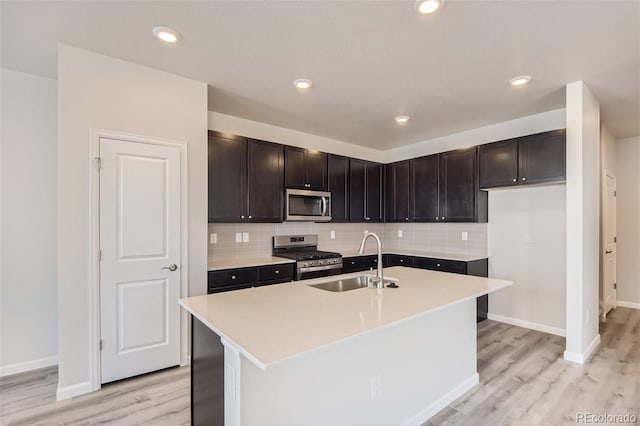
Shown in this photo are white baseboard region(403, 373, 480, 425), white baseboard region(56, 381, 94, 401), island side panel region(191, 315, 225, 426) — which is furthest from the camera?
white baseboard region(56, 381, 94, 401)

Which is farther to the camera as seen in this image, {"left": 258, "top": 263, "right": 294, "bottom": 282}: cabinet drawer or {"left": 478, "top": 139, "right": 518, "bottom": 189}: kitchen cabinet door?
{"left": 478, "top": 139, "right": 518, "bottom": 189}: kitchen cabinet door

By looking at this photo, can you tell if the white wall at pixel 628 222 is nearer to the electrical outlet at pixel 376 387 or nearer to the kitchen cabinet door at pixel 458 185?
the kitchen cabinet door at pixel 458 185

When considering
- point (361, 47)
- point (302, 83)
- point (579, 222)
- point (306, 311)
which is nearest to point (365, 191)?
point (302, 83)

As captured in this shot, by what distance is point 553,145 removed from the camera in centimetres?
336

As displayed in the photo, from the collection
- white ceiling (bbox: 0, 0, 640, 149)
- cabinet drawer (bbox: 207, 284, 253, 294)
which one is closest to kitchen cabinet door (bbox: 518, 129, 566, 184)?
white ceiling (bbox: 0, 0, 640, 149)

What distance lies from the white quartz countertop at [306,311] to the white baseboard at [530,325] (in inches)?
86.0

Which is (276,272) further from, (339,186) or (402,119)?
(402,119)

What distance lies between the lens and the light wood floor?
213 cm

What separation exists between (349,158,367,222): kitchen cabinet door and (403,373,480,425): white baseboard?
270 cm

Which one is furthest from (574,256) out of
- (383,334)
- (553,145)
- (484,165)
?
(383,334)

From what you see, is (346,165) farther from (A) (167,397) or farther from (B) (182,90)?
(A) (167,397)

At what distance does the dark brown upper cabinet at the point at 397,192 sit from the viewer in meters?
5.01

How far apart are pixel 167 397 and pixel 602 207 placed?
18.2 feet

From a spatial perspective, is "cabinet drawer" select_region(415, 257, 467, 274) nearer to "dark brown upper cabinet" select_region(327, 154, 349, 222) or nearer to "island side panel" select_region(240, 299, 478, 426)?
"dark brown upper cabinet" select_region(327, 154, 349, 222)
